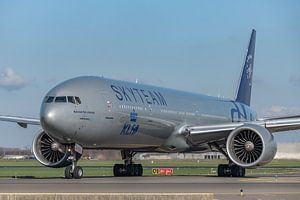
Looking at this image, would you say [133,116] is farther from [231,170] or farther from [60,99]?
[231,170]

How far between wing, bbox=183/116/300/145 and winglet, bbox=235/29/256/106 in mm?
14675

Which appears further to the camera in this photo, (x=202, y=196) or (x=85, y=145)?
(x=85, y=145)

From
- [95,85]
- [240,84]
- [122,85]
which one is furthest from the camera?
[240,84]

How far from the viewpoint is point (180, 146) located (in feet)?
144

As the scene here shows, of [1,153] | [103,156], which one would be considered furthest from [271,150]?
[1,153]

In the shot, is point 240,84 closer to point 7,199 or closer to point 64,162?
point 64,162

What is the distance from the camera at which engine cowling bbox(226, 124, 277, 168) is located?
38375mm

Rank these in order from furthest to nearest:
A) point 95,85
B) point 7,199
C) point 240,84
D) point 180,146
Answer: point 240,84, point 180,146, point 95,85, point 7,199

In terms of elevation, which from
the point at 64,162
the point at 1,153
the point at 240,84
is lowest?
the point at 64,162

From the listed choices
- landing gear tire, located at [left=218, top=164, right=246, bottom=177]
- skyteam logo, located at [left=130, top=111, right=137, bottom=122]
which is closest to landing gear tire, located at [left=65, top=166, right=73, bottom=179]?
skyteam logo, located at [left=130, top=111, right=137, bottom=122]

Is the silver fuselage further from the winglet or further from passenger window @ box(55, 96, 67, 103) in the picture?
the winglet

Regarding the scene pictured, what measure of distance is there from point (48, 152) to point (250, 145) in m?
10.9

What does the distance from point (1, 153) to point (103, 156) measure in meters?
82.3

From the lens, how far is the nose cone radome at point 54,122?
114 ft
